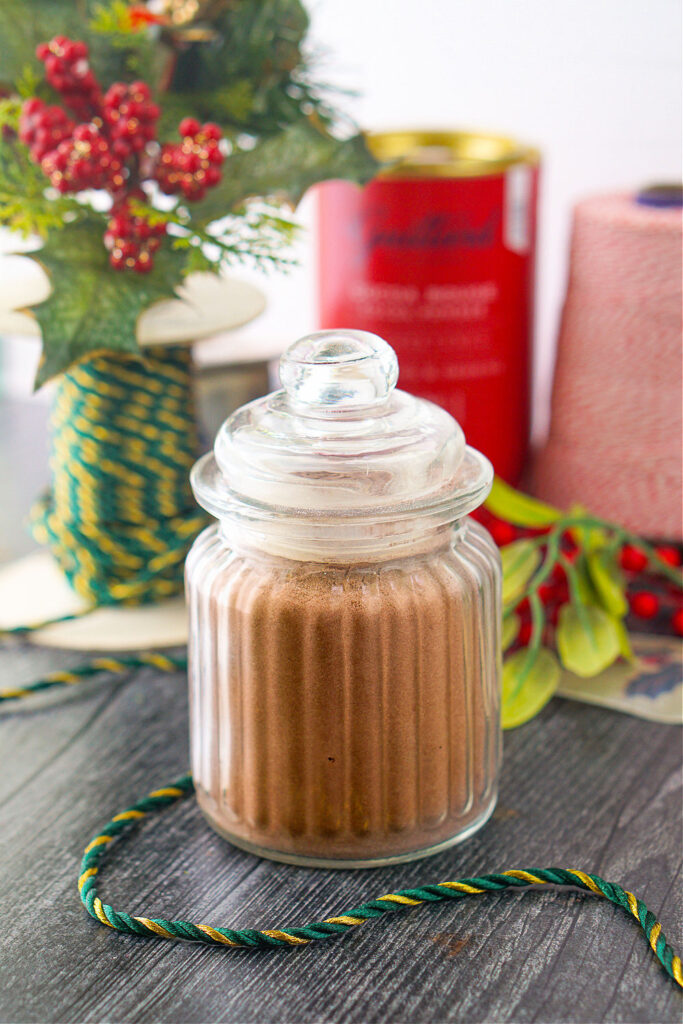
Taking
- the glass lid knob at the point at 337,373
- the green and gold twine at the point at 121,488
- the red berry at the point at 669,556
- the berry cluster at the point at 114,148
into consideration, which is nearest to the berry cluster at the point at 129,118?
the berry cluster at the point at 114,148

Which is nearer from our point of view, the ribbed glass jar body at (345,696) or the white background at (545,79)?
the ribbed glass jar body at (345,696)

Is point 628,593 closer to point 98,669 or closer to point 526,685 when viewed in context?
point 526,685

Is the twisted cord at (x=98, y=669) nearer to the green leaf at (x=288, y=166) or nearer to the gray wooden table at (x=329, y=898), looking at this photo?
the gray wooden table at (x=329, y=898)

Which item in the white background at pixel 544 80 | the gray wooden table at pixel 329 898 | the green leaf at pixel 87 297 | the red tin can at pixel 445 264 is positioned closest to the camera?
the gray wooden table at pixel 329 898

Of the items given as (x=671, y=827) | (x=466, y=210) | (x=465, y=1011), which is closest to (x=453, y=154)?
(x=466, y=210)

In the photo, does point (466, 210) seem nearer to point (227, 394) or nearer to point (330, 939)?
point (227, 394)

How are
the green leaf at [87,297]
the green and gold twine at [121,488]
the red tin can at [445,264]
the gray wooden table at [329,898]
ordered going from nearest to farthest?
1. the gray wooden table at [329,898]
2. the green leaf at [87,297]
3. the green and gold twine at [121,488]
4. the red tin can at [445,264]
